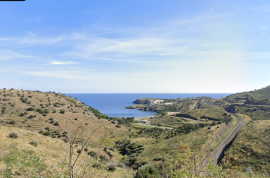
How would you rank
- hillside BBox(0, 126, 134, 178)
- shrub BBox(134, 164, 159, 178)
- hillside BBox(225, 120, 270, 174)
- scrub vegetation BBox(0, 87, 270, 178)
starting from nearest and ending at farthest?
hillside BBox(0, 126, 134, 178) < scrub vegetation BBox(0, 87, 270, 178) < shrub BBox(134, 164, 159, 178) < hillside BBox(225, 120, 270, 174)

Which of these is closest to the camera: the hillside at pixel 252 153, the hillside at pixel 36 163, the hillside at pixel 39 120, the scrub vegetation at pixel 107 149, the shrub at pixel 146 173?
the hillside at pixel 36 163

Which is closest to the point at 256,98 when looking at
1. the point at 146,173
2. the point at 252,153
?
the point at 252,153

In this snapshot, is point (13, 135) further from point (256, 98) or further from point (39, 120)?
point (256, 98)

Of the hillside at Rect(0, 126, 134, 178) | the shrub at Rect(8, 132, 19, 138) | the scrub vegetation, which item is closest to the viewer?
the hillside at Rect(0, 126, 134, 178)

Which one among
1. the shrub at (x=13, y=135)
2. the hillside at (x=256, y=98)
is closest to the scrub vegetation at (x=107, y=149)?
the shrub at (x=13, y=135)

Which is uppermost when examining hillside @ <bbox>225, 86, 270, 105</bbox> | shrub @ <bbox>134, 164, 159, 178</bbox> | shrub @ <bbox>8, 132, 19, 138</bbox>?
hillside @ <bbox>225, 86, 270, 105</bbox>

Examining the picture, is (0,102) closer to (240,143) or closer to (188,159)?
(188,159)

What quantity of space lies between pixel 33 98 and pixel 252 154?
312ft

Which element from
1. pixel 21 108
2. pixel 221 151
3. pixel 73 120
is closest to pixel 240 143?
pixel 221 151

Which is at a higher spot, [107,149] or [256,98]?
[256,98]

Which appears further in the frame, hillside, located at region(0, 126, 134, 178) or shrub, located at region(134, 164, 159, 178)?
shrub, located at region(134, 164, 159, 178)

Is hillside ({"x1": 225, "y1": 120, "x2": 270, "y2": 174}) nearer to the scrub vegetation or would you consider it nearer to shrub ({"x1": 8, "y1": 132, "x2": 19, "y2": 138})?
the scrub vegetation

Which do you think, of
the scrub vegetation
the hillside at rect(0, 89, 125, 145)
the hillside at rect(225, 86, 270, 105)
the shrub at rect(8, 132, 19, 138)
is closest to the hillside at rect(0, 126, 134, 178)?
the scrub vegetation

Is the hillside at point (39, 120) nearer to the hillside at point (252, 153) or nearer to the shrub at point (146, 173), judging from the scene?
the shrub at point (146, 173)
